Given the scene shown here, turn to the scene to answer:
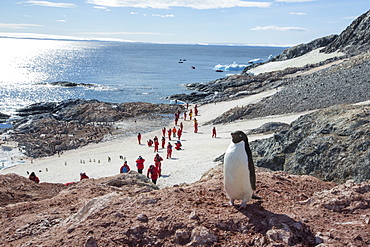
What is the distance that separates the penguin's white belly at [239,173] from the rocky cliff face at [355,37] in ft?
177

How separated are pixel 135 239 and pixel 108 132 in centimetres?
2780

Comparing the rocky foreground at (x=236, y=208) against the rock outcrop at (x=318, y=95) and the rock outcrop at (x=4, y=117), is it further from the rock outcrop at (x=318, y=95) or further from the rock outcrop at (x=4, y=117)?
the rock outcrop at (x=4, y=117)

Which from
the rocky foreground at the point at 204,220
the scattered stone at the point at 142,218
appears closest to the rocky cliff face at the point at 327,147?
the rocky foreground at the point at 204,220

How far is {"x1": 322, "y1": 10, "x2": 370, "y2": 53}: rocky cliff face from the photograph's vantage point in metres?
55.8

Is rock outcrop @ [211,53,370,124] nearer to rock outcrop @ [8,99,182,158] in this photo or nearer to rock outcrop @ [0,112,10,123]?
rock outcrop @ [8,99,182,158]

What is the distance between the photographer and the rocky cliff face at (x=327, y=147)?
9875 millimetres

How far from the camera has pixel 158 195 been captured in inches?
245

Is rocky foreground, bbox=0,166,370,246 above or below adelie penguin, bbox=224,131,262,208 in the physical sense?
below

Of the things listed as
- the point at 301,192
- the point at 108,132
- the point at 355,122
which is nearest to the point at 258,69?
the point at 108,132

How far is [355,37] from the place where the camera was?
59906 millimetres

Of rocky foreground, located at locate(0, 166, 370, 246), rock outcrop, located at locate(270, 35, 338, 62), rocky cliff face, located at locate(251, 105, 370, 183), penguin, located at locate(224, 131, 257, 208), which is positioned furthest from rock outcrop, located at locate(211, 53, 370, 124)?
rock outcrop, located at locate(270, 35, 338, 62)

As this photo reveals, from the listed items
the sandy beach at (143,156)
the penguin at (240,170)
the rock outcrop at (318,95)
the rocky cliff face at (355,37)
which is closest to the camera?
the penguin at (240,170)

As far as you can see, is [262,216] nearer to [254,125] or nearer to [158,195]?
[158,195]

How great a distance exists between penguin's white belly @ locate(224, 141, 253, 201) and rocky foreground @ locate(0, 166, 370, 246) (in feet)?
0.86
